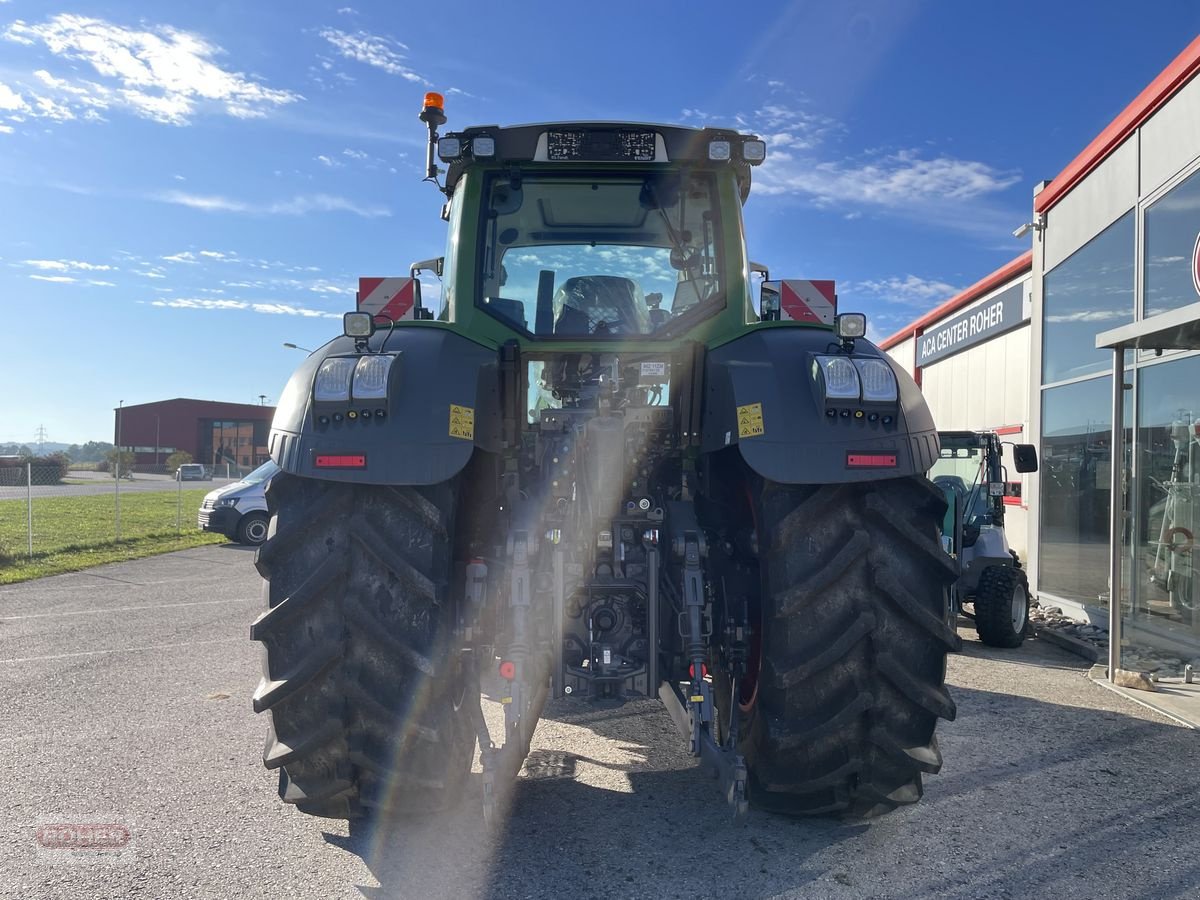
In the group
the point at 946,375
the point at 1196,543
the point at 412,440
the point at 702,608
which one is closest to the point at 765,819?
the point at 702,608

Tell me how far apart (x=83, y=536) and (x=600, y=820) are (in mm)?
15875

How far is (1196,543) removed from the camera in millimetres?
7516

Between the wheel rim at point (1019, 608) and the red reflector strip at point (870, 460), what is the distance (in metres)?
5.82

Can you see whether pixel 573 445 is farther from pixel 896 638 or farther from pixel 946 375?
pixel 946 375

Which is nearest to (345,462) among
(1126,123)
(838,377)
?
(838,377)

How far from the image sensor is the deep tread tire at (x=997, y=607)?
7.85m

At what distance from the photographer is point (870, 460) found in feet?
9.72

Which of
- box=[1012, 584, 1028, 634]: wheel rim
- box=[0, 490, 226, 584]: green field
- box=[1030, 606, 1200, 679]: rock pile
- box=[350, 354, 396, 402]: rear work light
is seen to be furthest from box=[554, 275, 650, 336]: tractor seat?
box=[0, 490, 226, 584]: green field

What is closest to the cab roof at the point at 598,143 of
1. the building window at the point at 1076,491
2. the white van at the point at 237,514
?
the building window at the point at 1076,491

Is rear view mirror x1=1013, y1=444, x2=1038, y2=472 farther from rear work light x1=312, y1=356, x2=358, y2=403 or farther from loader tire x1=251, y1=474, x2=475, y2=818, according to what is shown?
rear work light x1=312, y1=356, x2=358, y2=403

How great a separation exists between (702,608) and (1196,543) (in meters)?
6.51

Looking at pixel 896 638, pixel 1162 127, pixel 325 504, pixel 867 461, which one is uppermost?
pixel 1162 127

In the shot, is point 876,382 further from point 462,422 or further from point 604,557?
point 462,422

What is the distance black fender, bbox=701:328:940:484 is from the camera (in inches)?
116
